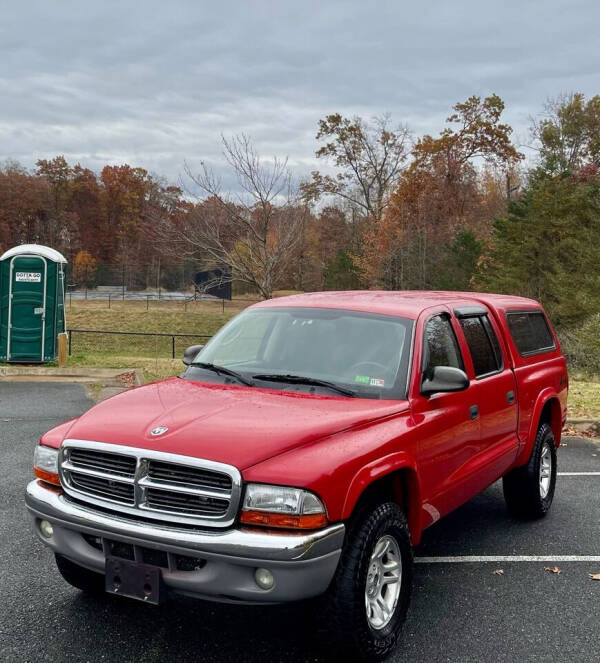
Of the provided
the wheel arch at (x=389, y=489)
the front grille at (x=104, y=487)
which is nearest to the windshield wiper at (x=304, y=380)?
the wheel arch at (x=389, y=489)

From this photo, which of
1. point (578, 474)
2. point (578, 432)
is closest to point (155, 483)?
point (578, 474)

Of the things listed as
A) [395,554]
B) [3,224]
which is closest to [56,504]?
[395,554]

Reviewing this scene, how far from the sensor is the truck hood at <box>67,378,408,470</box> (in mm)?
3118

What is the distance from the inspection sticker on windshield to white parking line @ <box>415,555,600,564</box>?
63.0 inches

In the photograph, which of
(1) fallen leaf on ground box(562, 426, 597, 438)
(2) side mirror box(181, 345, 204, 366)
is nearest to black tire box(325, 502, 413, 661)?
(2) side mirror box(181, 345, 204, 366)

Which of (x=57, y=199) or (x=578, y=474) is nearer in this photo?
(x=578, y=474)

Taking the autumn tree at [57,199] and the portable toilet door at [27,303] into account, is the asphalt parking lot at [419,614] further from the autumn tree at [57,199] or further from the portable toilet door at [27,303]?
the autumn tree at [57,199]

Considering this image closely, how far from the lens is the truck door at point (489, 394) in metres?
4.64

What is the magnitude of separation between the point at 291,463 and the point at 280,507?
0.20 m

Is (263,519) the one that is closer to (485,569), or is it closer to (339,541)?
(339,541)

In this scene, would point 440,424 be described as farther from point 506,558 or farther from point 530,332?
point 530,332

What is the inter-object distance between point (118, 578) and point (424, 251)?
39.4m

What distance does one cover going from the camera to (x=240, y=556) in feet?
9.55

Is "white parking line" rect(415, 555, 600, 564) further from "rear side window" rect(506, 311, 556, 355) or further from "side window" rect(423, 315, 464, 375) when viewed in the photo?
"rear side window" rect(506, 311, 556, 355)
